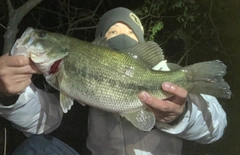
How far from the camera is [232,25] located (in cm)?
290

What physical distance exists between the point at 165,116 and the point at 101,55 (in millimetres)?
386

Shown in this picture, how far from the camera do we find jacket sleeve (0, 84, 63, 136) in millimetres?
1612

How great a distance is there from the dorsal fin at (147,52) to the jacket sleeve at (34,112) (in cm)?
55

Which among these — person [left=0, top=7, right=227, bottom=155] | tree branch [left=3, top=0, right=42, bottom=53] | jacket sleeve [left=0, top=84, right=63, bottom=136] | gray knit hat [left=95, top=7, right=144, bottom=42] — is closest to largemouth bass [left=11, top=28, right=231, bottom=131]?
person [left=0, top=7, right=227, bottom=155]

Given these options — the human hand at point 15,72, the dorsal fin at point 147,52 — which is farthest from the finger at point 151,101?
the human hand at point 15,72

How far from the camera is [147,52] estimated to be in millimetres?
1354

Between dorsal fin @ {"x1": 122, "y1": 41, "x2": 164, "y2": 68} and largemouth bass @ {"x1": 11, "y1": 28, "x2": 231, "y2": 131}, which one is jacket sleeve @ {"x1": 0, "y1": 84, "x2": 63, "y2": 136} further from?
dorsal fin @ {"x1": 122, "y1": 41, "x2": 164, "y2": 68}

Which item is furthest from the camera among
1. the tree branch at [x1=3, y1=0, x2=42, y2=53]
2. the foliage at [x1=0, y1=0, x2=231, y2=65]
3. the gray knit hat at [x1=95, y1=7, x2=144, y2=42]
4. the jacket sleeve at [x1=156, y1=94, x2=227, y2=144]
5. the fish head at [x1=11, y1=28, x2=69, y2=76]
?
the foliage at [x1=0, y1=0, x2=231, y2=65]

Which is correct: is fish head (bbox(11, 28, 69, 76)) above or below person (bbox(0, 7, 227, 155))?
above

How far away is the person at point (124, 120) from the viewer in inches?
63.1

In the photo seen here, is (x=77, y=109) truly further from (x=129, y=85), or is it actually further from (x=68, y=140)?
(x=129, y=85)

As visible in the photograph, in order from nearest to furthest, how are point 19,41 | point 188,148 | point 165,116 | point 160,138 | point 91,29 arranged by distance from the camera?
1. point 19,41
2. point 165,116
3. point 160,138
4. point 188,148
5. point 91,29

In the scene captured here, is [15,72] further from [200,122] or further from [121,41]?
[200,122]

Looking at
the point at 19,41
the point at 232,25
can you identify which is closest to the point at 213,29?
the point at 232,25
